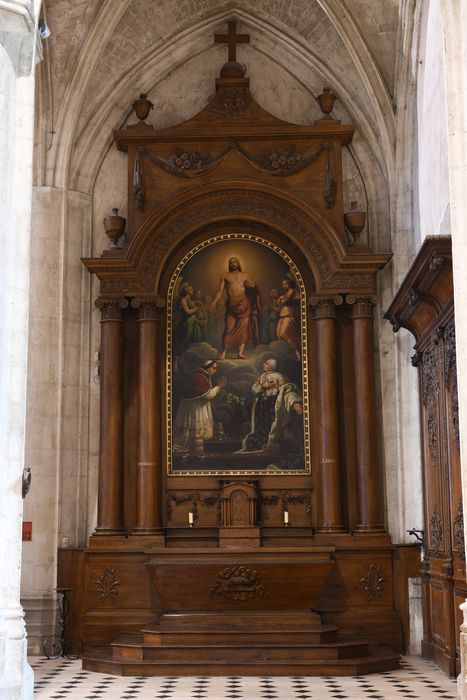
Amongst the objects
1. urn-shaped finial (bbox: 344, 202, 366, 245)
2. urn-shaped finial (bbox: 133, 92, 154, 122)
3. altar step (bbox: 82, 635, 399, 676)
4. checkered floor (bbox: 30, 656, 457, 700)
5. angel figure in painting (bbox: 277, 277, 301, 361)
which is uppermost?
urn-shaped finial (bbox: 133, 92, 154, 122)

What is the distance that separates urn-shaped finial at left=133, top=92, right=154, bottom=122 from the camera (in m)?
14.7

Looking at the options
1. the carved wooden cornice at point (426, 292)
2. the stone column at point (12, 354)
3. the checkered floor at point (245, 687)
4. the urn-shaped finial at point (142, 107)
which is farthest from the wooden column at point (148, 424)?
the stone column at point (12, 354)

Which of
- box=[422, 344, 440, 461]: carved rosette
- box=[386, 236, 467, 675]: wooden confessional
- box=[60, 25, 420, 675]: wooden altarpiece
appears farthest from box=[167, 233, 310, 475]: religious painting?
box=[422, 344, 440, 461]: carved rosette

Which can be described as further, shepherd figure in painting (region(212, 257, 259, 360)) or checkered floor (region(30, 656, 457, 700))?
shepherd figure in painting (region(212, 257, 259, 360))

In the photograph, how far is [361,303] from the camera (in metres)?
14.1

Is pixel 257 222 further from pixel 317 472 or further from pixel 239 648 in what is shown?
pixel 239 648

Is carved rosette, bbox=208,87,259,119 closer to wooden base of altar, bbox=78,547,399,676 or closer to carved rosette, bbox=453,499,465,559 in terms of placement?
wooden base of altar, bbox=78,547,399,676

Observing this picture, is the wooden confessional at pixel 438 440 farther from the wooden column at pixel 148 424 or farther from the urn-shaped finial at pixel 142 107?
the urn-shaped finial at pixel 142 107

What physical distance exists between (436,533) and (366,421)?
202 cm

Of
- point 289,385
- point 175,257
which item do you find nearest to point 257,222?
point 175,257

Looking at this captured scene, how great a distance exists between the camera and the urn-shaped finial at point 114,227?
47.1 feet

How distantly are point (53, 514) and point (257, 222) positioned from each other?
4798mm

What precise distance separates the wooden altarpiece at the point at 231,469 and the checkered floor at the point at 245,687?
75cm

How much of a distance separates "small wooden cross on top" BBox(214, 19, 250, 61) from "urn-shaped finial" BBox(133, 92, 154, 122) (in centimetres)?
134
